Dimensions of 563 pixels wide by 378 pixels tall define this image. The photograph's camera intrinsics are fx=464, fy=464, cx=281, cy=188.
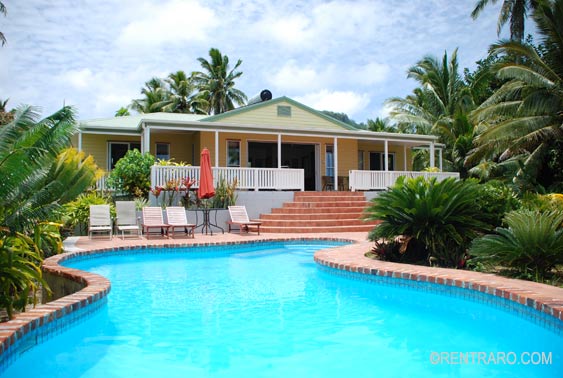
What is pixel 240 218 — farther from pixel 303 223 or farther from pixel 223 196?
pixel 303 223

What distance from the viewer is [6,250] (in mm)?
5457

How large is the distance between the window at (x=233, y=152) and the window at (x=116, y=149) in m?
4.16

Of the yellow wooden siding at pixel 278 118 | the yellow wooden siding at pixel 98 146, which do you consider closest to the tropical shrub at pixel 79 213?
the yellow wooden siding at pixel 98 146

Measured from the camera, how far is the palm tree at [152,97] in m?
44.1

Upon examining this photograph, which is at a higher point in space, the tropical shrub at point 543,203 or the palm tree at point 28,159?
the palm tree at point 28,159

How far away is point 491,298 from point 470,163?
1989 centimetres

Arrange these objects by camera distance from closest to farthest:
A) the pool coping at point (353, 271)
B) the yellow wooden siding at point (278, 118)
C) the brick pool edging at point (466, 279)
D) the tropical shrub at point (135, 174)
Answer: the pool coping at point (353, 271) < the brick pool edging at point (466, 279) < the tropical shrub at point (135, 174) < the yellow wooden siding at point (278, 118)

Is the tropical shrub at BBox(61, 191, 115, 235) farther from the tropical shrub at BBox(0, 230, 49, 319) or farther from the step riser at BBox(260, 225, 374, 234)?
the tropical shrub at BBox(0, 230, 49, 319)

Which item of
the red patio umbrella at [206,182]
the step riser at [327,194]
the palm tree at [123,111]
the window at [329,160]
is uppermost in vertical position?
the palm tree at [123,111]

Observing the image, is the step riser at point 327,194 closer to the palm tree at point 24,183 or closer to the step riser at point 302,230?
the step riser at point 302,230

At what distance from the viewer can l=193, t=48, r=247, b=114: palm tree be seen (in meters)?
44.2

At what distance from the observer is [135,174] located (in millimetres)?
16500

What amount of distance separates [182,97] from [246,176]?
2847cm

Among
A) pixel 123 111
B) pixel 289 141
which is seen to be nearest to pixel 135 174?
pixel 289 141
